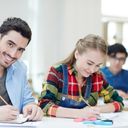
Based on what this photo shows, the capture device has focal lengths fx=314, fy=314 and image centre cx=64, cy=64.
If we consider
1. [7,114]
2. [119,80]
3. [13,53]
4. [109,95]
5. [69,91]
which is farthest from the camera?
[119,80]

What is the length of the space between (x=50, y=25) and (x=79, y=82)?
1.75 metres

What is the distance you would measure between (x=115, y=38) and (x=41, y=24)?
142 cm

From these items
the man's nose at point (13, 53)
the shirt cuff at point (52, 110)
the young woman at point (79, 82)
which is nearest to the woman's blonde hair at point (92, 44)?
the young woman at point (79, 82)

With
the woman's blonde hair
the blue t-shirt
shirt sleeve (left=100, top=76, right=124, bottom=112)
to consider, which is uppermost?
the woman's blonde hair

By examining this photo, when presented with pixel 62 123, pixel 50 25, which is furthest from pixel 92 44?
pixel 50 25

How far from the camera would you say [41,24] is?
12.0 ft

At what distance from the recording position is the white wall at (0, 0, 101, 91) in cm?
360

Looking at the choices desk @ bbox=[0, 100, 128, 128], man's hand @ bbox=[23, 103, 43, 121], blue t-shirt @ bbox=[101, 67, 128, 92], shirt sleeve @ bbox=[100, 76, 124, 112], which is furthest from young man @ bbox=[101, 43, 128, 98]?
man's hand @ bbox=[23, 103, 43, 121]

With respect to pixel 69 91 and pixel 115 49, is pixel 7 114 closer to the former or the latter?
pixel 69 91

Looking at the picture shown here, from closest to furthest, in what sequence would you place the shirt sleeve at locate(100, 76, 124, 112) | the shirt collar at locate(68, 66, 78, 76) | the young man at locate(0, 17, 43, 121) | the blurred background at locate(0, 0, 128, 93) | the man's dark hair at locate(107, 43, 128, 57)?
the young man at locate(0, 17, 43, 121)
the shirt collar at locate(68, 66, 78, 76)
the shirt sleeve at locate(100, 76, 124, 112)
the man's dark hair at locate(107, 43, 128, 57)
the blurred background at locate(0, 0, 128, 93)

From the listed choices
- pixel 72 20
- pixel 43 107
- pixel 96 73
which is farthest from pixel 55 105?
pixel 72 20

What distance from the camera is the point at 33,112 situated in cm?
167

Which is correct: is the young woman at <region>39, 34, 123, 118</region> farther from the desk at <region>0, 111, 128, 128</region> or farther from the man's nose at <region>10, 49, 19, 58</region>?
the man's nose at <region>10, 49, 19, 58</region>

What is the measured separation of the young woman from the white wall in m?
1.55
